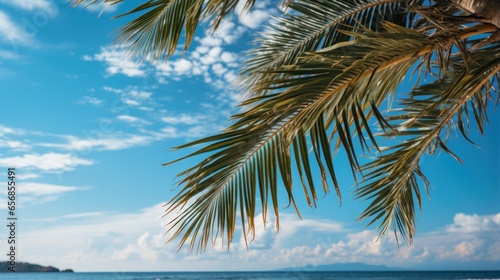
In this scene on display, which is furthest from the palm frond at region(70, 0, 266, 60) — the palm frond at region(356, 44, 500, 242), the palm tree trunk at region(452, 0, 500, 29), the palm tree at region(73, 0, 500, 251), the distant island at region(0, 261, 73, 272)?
the distant island at region(0, 261, 73, 272)

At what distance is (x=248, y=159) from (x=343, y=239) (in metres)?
27.0

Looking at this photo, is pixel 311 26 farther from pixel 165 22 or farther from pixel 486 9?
pixel 486 9

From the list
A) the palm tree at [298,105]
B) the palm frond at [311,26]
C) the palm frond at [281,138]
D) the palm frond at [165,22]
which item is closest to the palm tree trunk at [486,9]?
the palm tree at [298,105]

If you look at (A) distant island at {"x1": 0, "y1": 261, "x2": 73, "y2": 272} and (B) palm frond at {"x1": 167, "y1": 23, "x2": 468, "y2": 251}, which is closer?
(B) palm frond at {"x1": 167, "y1": 23, "x2": 468, "y2": 251}

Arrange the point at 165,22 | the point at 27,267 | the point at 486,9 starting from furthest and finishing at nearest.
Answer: the point at 27,267 → the point at 165,22 → the point at 486,9

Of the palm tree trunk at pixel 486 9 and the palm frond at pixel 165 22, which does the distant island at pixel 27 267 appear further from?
the palm tree trunk at pixel 486 9

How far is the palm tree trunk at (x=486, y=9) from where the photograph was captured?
197 centimetres

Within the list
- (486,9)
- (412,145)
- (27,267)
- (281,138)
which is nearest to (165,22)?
(281,138)

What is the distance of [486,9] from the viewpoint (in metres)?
1.98

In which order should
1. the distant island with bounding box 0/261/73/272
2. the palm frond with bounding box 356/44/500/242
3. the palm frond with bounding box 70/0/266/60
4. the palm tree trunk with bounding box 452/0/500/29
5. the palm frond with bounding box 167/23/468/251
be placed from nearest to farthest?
the palm frond with bounding box 167/23/468/251 → the palm tree trunk with bounding box 452/0/500/29 → the palm frond with bounding box 70/0/266/60 → the palm frond with bounding box 356/44/500/242 → the distant island with bounding box 0/261/73/272

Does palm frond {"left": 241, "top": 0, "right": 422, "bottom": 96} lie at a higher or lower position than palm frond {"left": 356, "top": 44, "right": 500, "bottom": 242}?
higher

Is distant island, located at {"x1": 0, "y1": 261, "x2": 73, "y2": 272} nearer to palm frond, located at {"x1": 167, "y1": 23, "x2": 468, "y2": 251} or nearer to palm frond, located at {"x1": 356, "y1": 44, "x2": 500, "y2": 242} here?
palm frond, located at {"x1": 356, "y1": 44, "x2": 500, "y2": 242}

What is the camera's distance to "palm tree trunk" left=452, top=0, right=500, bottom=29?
1.97 metres

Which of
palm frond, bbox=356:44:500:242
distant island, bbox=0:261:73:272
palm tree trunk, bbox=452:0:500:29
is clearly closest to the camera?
palm tree trunk, bbox=452:0:500:29
